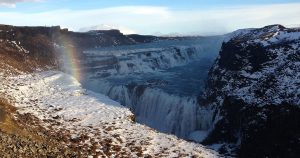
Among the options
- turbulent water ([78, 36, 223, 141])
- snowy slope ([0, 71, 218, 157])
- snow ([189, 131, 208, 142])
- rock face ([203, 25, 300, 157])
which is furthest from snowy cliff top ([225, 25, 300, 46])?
snowy slope ([0, 71, 218, 157])

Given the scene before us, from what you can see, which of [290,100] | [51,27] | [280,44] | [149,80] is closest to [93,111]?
[290,100]

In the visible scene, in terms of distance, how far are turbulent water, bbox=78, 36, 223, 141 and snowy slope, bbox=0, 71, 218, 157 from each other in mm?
10524

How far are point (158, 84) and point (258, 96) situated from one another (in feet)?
69.2

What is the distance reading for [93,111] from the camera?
34000 millimetres

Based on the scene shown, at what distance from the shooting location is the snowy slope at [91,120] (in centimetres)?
2650

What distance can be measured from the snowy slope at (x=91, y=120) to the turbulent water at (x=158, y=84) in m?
10.5

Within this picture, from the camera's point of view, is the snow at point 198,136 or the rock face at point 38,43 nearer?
the snow at point 198,136

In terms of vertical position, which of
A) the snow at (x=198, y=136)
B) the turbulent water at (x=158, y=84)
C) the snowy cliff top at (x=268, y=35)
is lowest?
the snow at (x=198, y=136)

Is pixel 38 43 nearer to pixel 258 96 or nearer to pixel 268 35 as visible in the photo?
pixel 268 35

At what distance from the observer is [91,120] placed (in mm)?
31406

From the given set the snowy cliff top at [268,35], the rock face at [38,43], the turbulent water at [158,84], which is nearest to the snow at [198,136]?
the turbulent water at [158,84]

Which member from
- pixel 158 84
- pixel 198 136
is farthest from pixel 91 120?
pixel 158 84

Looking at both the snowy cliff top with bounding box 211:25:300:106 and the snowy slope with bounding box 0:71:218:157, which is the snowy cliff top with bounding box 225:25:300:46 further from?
the snowy slope with bounding box 0:71:218:157

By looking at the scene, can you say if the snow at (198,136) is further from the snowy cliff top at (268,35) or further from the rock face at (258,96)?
the snowy cliff top at (268,35)
